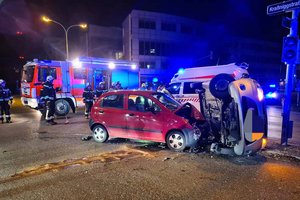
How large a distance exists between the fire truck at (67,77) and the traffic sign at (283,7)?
1025 cm

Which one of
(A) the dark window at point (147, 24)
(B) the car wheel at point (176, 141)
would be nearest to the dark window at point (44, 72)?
(B) the car wheel at point (176, 141)

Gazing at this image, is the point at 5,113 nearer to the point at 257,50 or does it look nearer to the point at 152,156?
the point at 152,156

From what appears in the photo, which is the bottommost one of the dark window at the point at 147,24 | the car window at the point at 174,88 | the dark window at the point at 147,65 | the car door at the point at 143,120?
the car door at the point at 143,120

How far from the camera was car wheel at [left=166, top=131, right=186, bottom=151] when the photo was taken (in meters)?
6.26

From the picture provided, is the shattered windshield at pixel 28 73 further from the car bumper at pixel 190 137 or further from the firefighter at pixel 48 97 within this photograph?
the car bumper at pixel 190 137

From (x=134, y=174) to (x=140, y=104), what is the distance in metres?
2.48

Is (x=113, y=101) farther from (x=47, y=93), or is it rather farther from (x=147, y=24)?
(x=147, y=24)

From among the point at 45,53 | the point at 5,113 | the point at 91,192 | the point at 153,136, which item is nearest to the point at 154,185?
the point at 91,192

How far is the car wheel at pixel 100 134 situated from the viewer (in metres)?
7.44

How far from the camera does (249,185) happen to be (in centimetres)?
427

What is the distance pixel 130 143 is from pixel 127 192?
3318 millimetres

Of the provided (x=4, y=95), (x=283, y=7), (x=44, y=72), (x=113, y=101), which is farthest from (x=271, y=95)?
(x=4, y=95)

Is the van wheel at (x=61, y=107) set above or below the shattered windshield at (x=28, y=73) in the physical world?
below

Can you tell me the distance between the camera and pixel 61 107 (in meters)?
13.3
